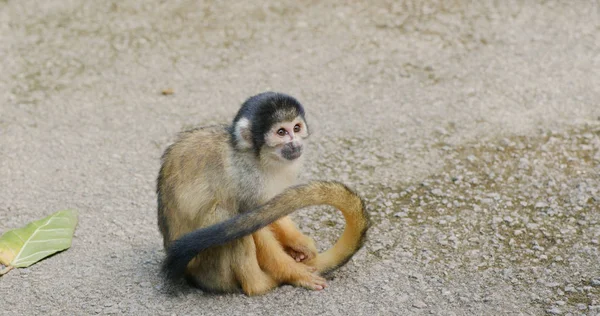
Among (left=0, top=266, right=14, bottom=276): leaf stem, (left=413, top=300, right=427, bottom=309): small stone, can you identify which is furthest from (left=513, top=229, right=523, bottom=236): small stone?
(left=0, top=266, right=14, bottom=276): leaf stem

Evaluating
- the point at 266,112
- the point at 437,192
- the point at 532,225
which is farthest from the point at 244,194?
the point at 532,225

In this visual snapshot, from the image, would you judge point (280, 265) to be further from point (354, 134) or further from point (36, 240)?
point (354, 134)

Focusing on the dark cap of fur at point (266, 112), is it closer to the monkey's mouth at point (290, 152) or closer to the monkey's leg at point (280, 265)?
the monkey's mouth at point (290, 152)

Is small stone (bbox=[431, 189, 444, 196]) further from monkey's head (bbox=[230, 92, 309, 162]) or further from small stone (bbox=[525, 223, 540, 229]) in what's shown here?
monkey's head (bbox=[230, 92, 309, 162])

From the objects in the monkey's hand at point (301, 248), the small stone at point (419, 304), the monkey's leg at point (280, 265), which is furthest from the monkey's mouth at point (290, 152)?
the small stone at point (419, 304)

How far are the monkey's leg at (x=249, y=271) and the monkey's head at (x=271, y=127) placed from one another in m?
0.38

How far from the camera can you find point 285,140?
319 centimetres

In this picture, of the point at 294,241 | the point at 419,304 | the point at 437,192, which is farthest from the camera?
the point at 437,192

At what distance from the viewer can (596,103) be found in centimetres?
493

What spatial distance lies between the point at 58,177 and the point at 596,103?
334 centimetres

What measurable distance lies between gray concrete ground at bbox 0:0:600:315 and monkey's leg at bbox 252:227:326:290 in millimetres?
50

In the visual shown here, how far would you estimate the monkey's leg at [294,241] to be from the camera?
135 inches

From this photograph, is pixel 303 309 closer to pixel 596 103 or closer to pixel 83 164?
pixel 83 164

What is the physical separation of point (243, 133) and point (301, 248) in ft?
2.00
